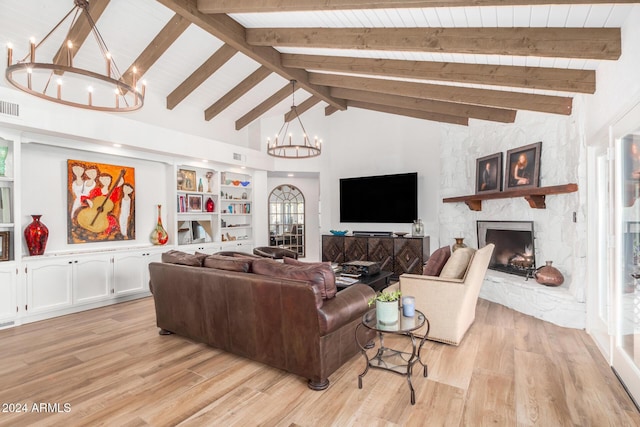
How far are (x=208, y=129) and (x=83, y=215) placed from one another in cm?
273

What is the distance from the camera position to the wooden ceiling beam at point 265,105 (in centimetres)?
664

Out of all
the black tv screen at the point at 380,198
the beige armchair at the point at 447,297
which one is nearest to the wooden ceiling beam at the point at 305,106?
the black tv screen at the point at 380,198

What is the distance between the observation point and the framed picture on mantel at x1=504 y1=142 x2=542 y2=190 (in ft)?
15.0

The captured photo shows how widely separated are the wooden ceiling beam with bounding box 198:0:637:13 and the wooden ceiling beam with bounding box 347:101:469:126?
12.7ft

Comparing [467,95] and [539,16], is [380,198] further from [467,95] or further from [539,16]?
[539,16]

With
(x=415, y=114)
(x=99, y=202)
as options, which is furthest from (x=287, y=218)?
(x=99, y=202)

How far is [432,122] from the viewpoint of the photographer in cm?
663

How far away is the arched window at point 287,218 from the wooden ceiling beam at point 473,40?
527 centimetres

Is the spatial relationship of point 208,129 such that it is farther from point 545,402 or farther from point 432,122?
point 545,402

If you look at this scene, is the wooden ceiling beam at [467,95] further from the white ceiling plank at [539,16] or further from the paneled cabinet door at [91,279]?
the paneled cabinet door at [91,279]

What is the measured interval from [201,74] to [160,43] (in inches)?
36.3

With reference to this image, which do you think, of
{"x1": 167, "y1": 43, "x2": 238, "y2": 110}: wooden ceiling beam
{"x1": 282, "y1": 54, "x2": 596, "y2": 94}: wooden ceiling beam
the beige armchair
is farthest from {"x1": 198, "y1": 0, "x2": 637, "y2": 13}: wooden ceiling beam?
the beige armchair

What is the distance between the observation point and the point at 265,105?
6.93 meters

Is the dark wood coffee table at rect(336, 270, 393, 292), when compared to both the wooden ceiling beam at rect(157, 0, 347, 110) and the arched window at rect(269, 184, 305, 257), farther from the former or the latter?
the arched window at rect(269, 184, 305, 257)
